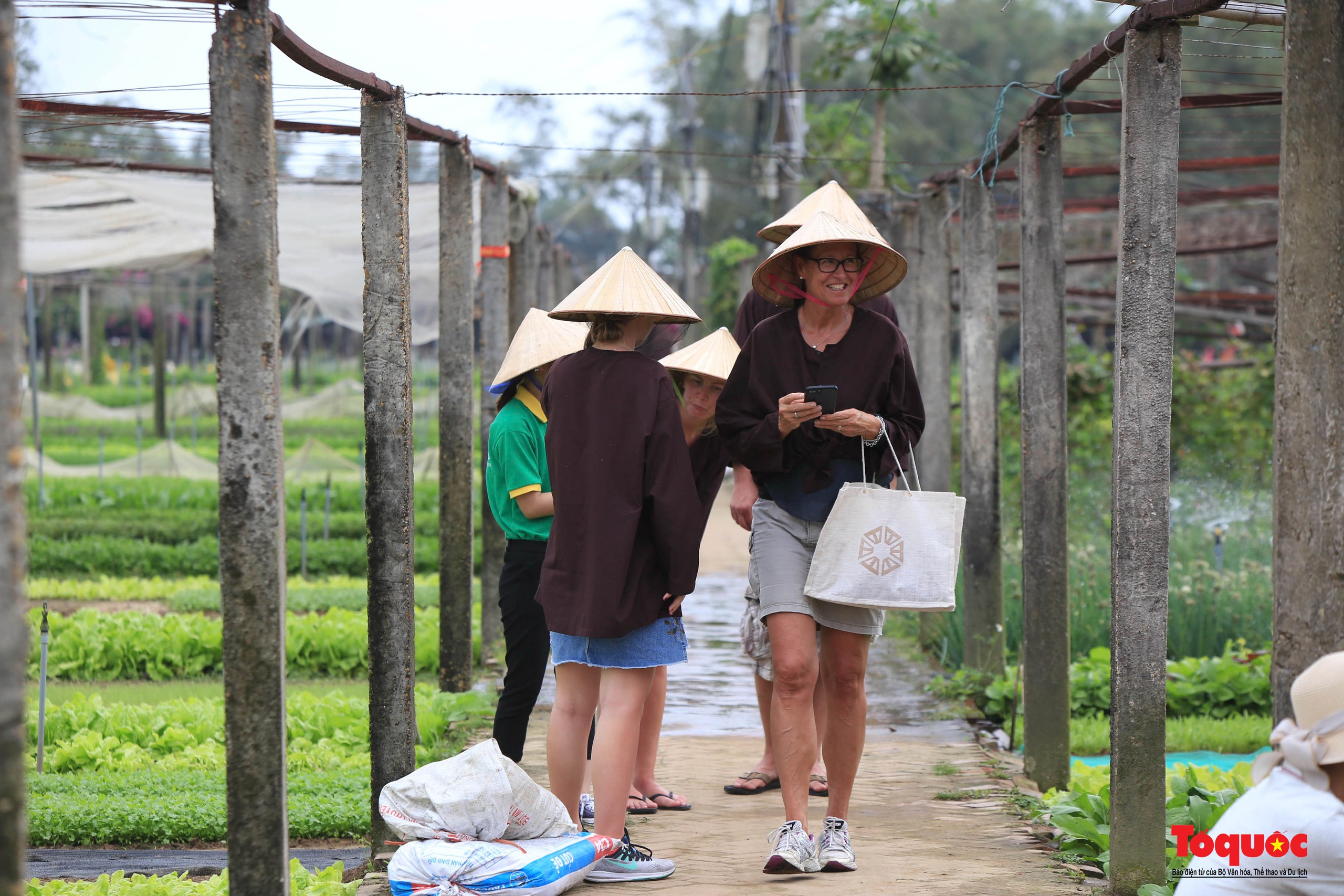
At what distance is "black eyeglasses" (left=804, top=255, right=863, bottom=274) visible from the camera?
4652 mm

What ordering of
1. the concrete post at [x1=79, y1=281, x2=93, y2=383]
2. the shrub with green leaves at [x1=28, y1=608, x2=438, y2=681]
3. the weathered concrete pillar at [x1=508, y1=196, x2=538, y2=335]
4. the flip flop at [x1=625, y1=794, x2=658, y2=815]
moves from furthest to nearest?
the concrete post at [x1=79, y1=281, x2=93, y2=383], the weathered concrete pillar at [x1=508, y1=196, x2=538, y2=335], the shrub with green leaves at [x1=28, y1=608, x2=438, y2=681], the flip flop at [x1=625, y1=794, x2=658, y2=815]

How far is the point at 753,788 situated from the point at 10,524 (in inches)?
161

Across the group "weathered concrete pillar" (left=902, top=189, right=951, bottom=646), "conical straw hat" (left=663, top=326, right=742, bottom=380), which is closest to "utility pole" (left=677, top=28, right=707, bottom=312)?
"weathered concrete pillar" (left=902, top=189, right=951, bottom=646)

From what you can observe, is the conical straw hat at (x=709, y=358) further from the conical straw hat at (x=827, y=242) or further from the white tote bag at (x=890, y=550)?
the white tote bag at (x=890, y=550)

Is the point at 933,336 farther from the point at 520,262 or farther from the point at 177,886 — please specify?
the point at 177,886

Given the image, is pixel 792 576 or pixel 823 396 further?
pixel 792 576

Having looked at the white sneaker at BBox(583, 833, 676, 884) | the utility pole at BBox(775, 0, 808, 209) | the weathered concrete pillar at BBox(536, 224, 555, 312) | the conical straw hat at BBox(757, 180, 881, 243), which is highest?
the utility pole at BBox(775, 0, 808, 209)

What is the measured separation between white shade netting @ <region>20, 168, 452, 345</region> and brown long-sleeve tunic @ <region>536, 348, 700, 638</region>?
628 centimetres

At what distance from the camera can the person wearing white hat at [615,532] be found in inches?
167

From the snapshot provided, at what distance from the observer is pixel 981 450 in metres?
7.93

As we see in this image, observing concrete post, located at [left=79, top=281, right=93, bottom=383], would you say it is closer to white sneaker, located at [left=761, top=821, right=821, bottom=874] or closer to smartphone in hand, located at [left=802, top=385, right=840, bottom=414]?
smartphone in hand, located at [left=802, top=385, right=840, bottom=414]

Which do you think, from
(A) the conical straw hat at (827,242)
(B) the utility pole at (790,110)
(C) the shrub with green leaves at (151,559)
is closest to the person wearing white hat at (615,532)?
(A) the conical straw hat at (827,242)

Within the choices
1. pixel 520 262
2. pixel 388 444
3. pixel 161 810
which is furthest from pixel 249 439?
pixel 520 262

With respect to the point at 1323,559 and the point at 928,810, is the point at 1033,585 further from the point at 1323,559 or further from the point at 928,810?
the point at 1323,559
